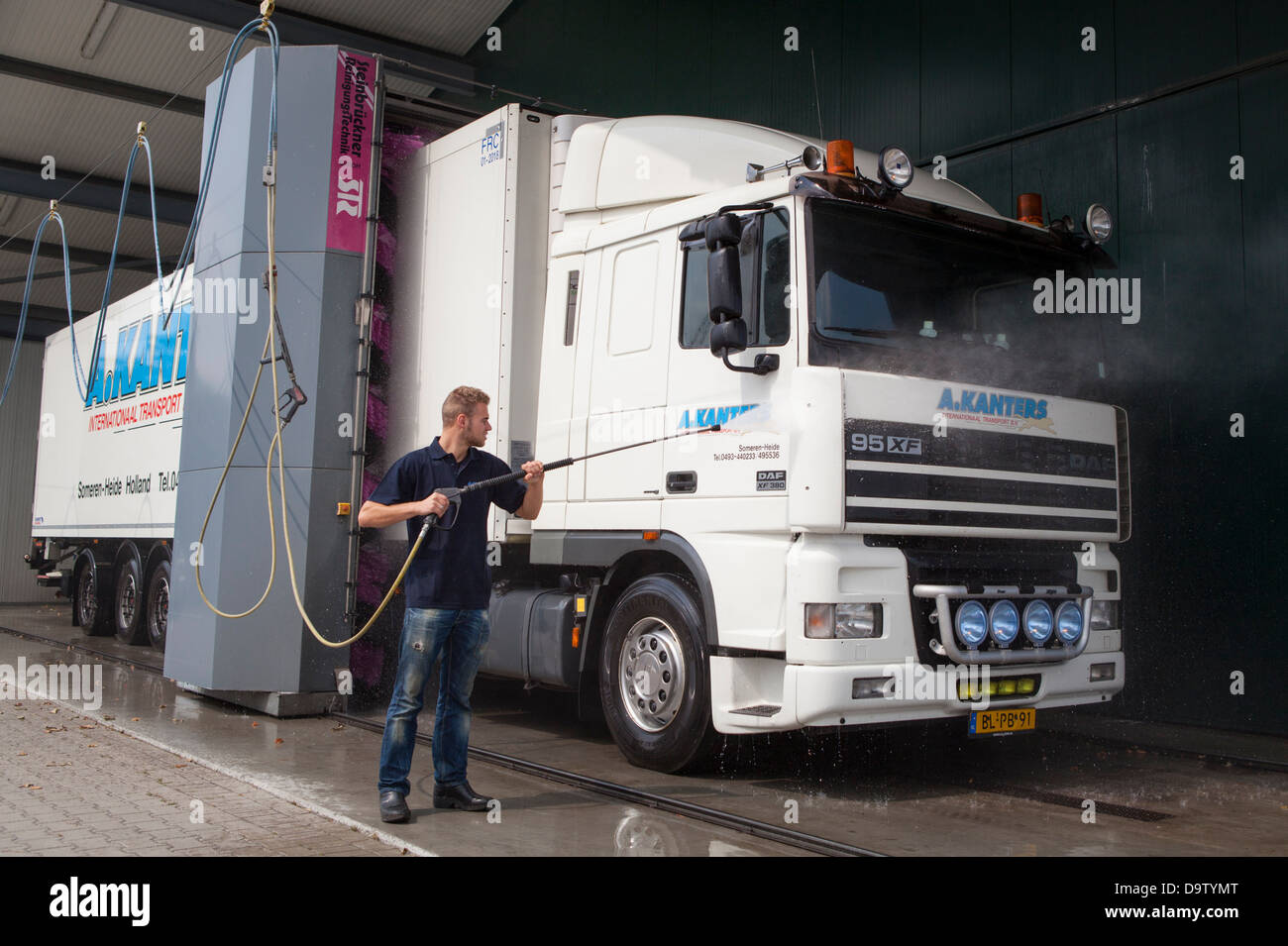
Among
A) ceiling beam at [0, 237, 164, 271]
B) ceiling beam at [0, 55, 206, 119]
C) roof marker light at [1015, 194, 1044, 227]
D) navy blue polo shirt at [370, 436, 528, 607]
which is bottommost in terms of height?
navy blue polo shirt at [370, 436, 528, 607]

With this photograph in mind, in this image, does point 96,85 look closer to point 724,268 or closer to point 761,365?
point 724,268

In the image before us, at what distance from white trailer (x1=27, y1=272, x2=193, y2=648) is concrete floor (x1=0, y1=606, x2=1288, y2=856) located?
426cm

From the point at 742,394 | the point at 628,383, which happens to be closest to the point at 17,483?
the point at 628,383

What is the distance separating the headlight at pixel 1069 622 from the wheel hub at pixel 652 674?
2039 millimetres

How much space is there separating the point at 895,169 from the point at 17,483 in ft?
83.8

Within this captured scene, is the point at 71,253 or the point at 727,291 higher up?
the point at 71,253

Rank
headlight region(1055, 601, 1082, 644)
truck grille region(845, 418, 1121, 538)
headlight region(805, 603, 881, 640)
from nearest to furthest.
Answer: headlight region(805, 603, 881, 640) < truck grille region(845, 418, 1121, 538) < headlight region(1055, 601, 1082, 644)

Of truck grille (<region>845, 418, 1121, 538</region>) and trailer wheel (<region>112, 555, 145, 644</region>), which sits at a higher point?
truck grille (<region>845, 418, 1121, 538</region>)

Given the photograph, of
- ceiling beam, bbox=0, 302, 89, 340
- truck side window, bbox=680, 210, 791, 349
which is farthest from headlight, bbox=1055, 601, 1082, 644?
ceiling beam, bbox=0, 302, 89, 340

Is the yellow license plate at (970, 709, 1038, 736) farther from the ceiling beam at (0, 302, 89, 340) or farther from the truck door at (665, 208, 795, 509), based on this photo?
the ceiling beam at (0, 302, 89, 340)

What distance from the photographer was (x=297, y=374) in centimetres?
838

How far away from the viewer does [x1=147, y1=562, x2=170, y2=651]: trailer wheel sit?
1298 cm

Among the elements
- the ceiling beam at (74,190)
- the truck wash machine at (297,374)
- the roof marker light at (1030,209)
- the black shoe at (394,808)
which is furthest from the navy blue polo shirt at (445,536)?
the ceiling beam at (74,190)
